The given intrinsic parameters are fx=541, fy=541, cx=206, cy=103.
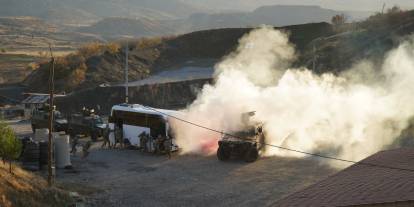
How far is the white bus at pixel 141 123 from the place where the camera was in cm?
2720

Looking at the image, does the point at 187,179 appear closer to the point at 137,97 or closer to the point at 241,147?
the point at 241,147

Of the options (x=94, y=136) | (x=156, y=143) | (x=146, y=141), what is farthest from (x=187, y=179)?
(x=94, y=136)

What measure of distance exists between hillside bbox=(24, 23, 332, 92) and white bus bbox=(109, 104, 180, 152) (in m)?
29.5

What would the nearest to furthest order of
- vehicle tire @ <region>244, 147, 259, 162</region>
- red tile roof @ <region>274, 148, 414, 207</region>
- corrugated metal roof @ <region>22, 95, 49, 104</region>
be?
red tile roof @ <region>274, 148, 414, 207</region>
vehicle tire @ <region>244, 147, 259, 162</region>
corrugated metal roof @ <region>22, 95, 49, 104</region>

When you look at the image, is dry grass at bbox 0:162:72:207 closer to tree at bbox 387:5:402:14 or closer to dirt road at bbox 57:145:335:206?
dirt road at bbox 57:145:335:206

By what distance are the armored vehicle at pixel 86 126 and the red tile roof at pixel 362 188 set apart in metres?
20.3

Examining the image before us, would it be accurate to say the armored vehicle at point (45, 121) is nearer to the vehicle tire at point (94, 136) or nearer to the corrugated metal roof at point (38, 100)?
the vehicle tire at point (94, 136)

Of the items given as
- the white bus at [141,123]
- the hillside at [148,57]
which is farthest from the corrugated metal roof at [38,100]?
the hillside at [148,57]

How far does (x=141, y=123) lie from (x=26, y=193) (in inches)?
445

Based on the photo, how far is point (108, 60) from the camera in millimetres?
63875

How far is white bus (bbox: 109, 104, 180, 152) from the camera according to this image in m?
27.2

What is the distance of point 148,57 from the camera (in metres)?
70.4

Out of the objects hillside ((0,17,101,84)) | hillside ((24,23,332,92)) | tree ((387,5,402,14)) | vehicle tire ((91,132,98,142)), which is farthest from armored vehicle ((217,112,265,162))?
hillside ((0,17,101,84))

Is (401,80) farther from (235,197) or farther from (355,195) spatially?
(355,195)
